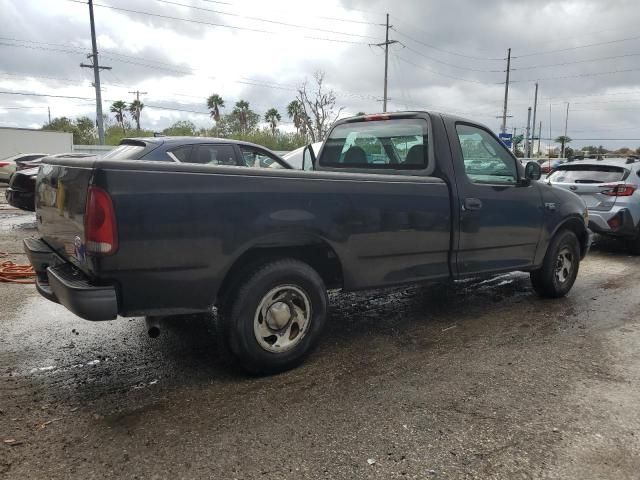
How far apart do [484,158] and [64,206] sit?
373 cm

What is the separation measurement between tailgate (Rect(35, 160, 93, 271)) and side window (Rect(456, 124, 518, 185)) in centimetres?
320

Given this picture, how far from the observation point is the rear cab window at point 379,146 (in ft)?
15.5

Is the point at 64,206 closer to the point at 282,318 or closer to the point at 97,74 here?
the point at 282,318

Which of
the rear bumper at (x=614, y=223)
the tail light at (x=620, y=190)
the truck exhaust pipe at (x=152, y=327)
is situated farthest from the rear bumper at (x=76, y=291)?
the tail light at (x=620, y=190)

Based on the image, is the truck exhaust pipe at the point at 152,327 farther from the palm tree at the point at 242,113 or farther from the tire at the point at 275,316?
the palm tree at the point at 242,113

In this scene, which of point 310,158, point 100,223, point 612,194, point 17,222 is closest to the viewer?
point 100,223

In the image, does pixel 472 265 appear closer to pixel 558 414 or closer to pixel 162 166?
pixel 558 414

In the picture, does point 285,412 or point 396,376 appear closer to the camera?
point 285,412

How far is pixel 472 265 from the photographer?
4.72 meters

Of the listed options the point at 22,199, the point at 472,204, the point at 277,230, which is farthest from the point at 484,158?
the point at 22,199

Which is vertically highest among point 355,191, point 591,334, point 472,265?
point 355,191

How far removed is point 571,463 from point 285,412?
1.59 m

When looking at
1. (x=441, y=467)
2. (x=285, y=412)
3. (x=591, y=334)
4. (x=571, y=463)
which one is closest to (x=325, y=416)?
(x=285, y=412)

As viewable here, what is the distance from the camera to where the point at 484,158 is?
502 cm
